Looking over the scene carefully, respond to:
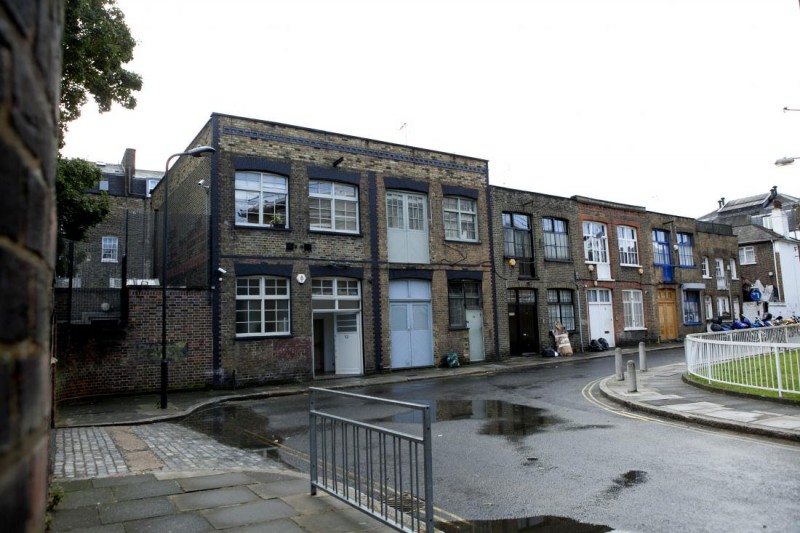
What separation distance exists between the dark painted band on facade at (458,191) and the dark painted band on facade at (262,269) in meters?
7.93

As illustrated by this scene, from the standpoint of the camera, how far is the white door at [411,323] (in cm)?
2136

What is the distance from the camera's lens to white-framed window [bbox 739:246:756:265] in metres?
46.6

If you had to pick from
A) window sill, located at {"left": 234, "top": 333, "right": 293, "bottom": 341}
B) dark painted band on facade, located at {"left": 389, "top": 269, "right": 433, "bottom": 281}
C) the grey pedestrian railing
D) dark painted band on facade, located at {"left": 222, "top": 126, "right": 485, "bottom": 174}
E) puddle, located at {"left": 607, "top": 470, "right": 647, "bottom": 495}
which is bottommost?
puddle, located at {"left": 607, "top": 470, "right": 647, "bottom": 495}

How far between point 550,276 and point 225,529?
933 inches

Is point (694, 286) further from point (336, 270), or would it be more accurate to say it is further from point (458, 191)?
point (336, 270)

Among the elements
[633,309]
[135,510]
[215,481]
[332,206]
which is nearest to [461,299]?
[332,206]

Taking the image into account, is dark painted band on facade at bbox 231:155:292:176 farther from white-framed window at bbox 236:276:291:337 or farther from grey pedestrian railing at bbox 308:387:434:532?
grey pedestrian railing at bbox 308:387:434:532

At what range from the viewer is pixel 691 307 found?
3472 cm

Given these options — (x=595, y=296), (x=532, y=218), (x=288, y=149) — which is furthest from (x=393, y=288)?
(x=595, y=296)

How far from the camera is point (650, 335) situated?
31.0 meters

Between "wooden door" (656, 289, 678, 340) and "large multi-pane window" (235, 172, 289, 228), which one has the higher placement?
"large multi-pane window" (235, 172, 289, 228)

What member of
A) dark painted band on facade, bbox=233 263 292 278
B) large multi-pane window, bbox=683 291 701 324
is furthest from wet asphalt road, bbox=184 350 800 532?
large multi-pane window, bbox=683 291 701 324

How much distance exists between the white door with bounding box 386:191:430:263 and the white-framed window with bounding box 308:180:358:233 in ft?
5.14

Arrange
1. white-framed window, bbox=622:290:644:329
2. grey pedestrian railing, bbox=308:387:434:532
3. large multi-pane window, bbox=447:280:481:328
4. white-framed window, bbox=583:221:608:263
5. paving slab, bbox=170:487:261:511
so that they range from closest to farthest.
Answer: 1. grey pedestrian railing, bbox=308:387:434:532
2. paving slab, bbox=170:487:261:511
3. large multi-pane window, bbox=447:280:481:328
4. white-framed window, bbox=583:221:608:263
5. white-framed window, bbox=622:290:644:329
